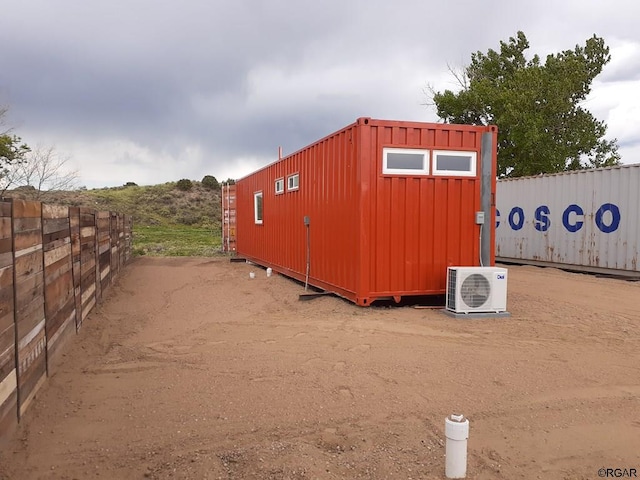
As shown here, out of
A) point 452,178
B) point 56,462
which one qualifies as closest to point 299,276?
point 452,178

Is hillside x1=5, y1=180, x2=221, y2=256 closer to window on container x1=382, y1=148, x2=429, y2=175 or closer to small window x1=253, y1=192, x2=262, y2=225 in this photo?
small window x1=253, y1=192, x2=262, y2=225

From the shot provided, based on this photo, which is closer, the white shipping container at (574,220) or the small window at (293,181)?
the small window at (293,181)

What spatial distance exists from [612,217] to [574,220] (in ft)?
4.08

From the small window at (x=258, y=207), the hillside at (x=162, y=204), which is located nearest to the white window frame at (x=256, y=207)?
the small window at (x=258, y=207)

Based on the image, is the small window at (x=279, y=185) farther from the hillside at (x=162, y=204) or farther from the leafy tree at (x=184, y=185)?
the leafy tree at (x=184, y=185)

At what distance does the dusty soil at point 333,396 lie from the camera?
3.19 metres

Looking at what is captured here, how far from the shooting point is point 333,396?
4.30 m

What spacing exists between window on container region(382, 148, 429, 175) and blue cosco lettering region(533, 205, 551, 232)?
841 cm

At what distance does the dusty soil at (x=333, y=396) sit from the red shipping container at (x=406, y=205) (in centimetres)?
64

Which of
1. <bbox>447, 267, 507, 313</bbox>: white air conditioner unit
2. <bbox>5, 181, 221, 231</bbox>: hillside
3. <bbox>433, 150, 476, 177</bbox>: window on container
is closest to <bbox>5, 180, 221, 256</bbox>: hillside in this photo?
<bbox>5, 181, 221, 231</bbox>: hillside

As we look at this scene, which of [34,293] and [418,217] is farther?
[418,217]

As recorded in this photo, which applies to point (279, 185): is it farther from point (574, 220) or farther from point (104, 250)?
point (574, 220)

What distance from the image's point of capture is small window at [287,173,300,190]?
1074cm

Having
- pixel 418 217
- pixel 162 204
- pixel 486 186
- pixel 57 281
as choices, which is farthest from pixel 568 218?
pixel 162 204
